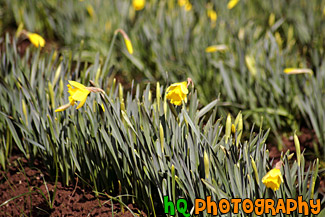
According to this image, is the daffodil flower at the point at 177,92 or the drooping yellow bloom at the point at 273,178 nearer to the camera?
the drooping yellow bloom at the point at 273,178

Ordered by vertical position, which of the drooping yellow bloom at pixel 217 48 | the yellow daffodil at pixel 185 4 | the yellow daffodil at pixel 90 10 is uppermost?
the yellow daffodil at pixel 185 4

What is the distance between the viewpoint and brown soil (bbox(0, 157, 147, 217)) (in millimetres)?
2045

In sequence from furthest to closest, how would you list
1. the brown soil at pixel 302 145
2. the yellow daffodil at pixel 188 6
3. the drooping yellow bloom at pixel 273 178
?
the yellow daffodil at pixel 188 6
the brown soil at pixel 302 145
the drooping yellow bloom at pixel 273 178

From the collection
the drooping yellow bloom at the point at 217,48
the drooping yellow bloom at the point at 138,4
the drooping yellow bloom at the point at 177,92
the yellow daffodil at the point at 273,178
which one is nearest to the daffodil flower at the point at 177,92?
the drooping yellow bloom at the point at 177,92

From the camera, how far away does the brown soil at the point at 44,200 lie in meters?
2.04

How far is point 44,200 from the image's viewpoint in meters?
2.15

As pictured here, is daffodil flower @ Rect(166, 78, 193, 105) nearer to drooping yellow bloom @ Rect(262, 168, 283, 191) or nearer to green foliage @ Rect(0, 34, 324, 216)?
green foliage @ Rect(0, 34, 324, 216)

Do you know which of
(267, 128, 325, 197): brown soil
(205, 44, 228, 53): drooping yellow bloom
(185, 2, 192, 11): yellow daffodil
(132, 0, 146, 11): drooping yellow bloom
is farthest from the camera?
(185, 2, 192, 11): yellow daffodil

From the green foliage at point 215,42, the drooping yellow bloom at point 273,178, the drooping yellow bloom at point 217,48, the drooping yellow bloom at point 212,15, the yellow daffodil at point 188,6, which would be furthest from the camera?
the yellow daffodil at point 188,6

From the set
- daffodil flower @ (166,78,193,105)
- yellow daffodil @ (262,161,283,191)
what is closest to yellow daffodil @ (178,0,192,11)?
daffodil flower @ (166,78,193,105)

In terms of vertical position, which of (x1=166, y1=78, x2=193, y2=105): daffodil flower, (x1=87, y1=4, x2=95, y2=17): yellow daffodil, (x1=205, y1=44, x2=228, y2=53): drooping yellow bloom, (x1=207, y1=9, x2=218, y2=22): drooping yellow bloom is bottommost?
(x1=166, y1=78, x2=193, y2=105): daffodil flower

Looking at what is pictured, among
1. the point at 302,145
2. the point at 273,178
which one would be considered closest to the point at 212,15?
the point at 302,145

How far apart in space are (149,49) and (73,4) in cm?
107

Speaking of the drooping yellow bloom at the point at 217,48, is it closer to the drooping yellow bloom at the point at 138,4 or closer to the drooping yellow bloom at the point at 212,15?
the drooping yellow bloom at the point at 212,15
